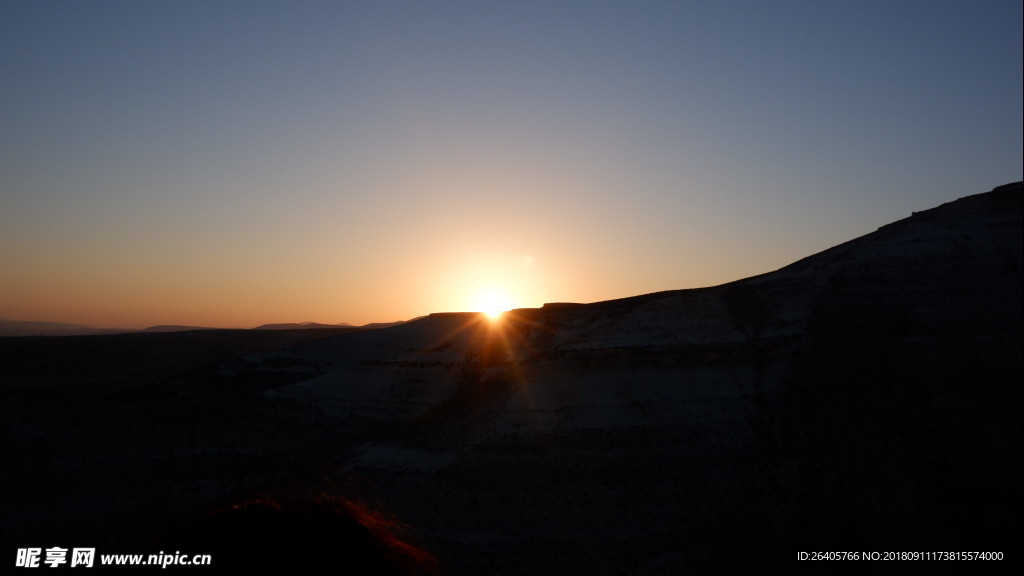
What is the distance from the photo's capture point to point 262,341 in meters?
68.0

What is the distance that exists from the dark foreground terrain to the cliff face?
7cm

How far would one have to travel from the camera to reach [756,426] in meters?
19.4

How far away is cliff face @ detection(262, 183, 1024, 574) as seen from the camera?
642 inches

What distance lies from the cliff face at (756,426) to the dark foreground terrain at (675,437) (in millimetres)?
67

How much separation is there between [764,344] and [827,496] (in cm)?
595

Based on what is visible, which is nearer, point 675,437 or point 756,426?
point 756,426

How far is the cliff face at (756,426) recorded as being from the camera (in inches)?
642

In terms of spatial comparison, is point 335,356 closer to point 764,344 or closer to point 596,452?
point 596,452

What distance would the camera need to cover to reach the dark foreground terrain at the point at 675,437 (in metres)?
16.4

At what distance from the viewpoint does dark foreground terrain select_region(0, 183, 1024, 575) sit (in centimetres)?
1641

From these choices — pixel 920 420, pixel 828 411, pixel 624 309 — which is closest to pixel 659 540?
pixel 828 411

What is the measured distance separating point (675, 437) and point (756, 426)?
2262 mm

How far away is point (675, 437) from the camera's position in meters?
19.9

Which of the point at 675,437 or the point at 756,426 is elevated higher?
the point at 756,426
